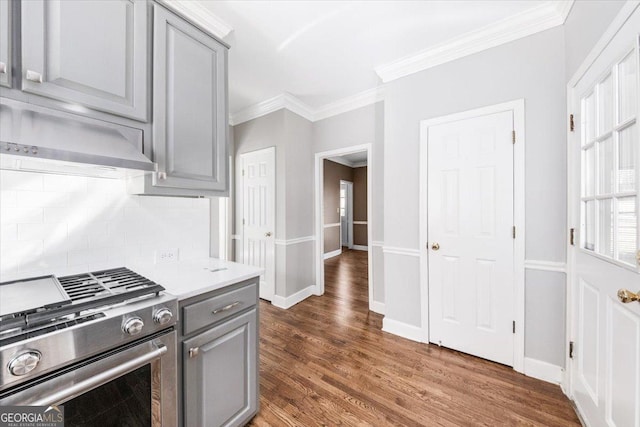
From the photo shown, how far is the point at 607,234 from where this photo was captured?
1.22m

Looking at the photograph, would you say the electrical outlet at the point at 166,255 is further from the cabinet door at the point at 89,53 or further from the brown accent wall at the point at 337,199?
the brown accent wall at the point at 337,199

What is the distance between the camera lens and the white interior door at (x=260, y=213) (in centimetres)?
334

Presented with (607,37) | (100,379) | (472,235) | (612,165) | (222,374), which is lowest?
(222,374)

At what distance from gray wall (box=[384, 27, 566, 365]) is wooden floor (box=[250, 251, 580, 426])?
0.34 m

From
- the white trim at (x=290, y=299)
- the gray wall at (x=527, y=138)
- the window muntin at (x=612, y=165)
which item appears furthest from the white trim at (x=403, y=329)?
the window muntin at (x=612, y=165)

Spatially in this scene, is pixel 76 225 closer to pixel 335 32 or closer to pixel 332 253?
pixel 335 32

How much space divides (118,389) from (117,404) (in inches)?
2.1

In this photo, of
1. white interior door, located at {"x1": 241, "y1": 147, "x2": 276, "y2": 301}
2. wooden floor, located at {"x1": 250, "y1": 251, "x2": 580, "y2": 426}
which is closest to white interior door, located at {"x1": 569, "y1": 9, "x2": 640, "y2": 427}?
wooden floor, located at {"x1": 250, "y1": 251, "x2": 580, "y2": 426}

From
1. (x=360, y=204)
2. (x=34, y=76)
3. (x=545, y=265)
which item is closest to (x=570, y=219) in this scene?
(x=545, y=265)

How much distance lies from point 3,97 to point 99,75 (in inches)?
13.7

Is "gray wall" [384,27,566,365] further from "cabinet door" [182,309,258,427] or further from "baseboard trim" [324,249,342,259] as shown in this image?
"baseboard trim" [324,249,342,259]

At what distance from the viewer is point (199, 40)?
1.50 m

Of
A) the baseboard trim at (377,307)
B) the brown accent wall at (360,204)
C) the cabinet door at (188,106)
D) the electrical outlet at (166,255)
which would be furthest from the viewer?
the brown accent wall at (360,204)

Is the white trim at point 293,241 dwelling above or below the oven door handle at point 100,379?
above
